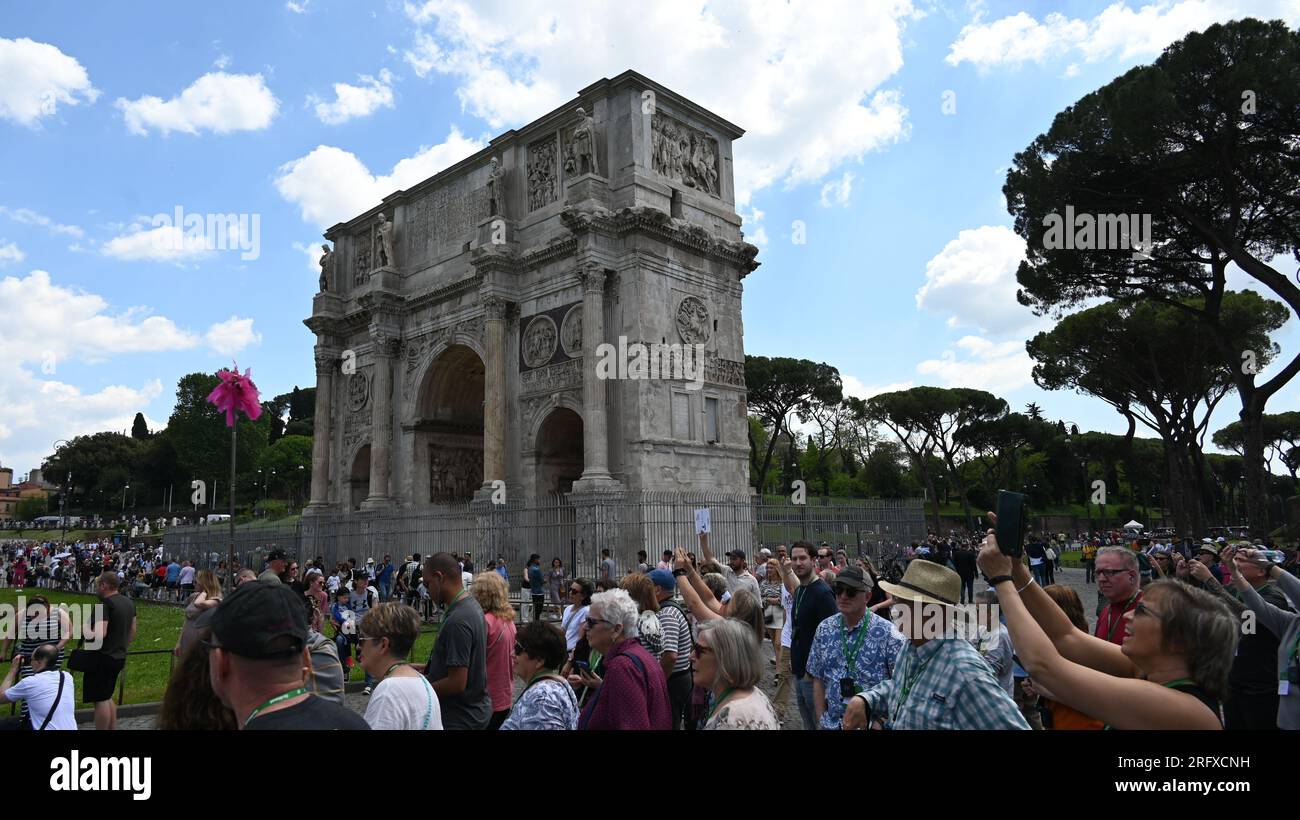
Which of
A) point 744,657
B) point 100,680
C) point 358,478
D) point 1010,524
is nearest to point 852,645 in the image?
point 744,657

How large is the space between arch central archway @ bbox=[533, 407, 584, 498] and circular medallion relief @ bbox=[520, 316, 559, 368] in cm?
179

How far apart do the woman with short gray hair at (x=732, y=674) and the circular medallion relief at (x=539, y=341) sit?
21.4 meters

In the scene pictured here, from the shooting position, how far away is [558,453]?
26.0 metres

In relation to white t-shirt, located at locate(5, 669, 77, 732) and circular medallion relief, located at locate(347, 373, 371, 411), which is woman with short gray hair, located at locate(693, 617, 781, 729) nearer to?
white t-shirt, located at locate(5, 669, 77, 732)

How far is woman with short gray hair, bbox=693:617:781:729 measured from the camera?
3357mm

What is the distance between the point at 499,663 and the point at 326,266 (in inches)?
1251

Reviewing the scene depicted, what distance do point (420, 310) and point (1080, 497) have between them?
219 ft

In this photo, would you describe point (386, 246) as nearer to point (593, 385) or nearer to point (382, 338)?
point (382, 338)

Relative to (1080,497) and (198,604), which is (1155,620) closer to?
(198,604)

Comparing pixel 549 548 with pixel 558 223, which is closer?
pixel 549 548

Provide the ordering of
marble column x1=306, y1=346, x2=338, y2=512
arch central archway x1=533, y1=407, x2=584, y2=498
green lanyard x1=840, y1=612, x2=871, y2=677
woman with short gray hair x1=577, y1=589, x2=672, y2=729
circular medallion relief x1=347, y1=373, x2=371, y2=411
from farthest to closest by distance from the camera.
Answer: circular medallion relief x1=347, y1=373, x2=371, y2=411 → marble column x1=306, y1=346, x2=338, y2=512 → arch central archway x1=533, y1=407, x2=584, y2=498 → green lanyard x1=840, y1=612, x2=871, y2=677 → woman with short gray hair x1=577, y1=589, x2=672, y2=729

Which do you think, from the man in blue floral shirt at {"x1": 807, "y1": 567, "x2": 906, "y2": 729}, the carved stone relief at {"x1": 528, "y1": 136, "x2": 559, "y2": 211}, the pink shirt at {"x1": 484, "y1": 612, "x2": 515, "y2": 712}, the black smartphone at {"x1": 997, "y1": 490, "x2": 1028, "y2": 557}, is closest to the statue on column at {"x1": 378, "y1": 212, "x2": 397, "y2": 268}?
the carved stone relief at {"x1": 528, "y1": 136, "x2": 559, "y2": 211}
